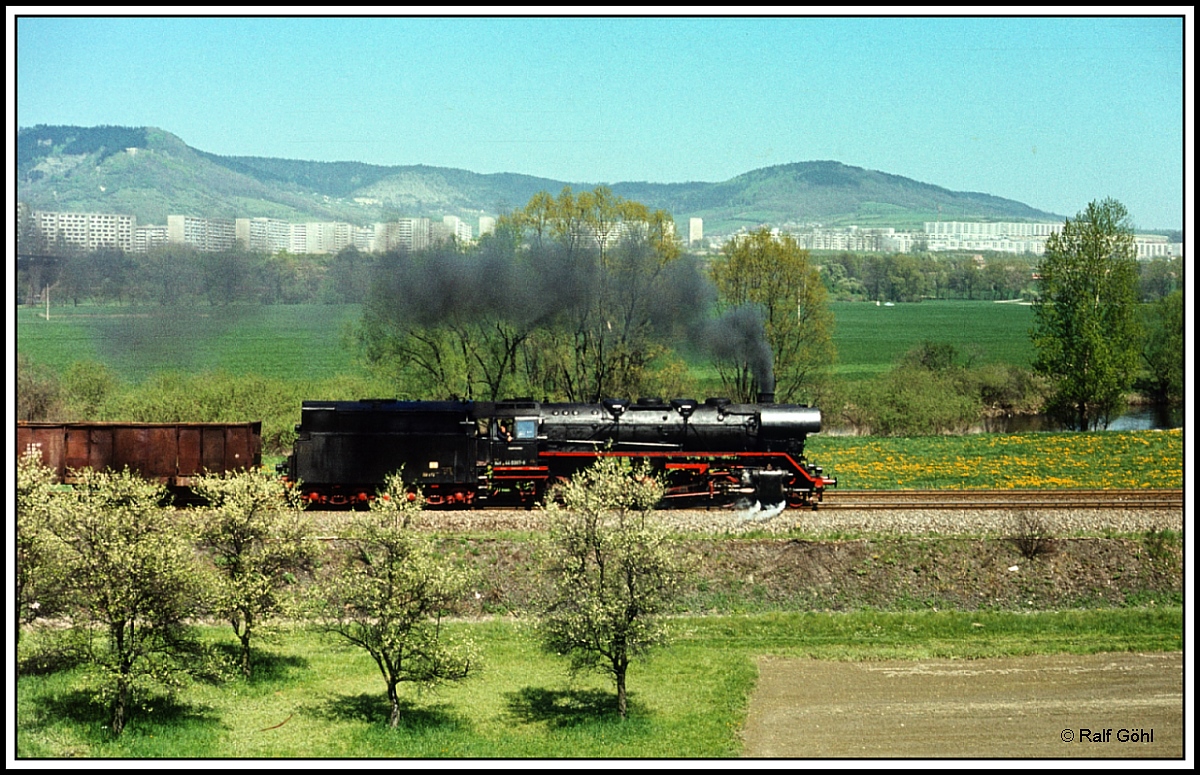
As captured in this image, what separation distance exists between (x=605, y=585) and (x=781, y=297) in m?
30.5

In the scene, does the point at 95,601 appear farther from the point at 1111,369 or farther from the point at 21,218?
the point at 1111,369

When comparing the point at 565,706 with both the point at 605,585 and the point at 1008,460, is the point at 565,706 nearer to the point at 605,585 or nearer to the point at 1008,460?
the point at 605,585

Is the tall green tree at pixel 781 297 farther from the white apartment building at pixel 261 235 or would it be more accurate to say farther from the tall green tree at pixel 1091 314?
the white apartment building at pixel 261 235

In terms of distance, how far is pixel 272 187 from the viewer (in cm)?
7931

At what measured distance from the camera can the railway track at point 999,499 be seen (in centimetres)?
2988

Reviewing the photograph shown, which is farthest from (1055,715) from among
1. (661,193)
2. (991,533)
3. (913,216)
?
(913,216)

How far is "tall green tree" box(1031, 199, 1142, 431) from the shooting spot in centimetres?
4812

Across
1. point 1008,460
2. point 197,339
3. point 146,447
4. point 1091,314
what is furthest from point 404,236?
point 1091,314

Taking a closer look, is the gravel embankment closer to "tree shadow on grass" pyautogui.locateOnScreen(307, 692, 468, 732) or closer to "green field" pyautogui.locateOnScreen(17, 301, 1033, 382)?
"tree shadow on grass" pyautogui.locateOnScreen(307, 692, 468, 732)

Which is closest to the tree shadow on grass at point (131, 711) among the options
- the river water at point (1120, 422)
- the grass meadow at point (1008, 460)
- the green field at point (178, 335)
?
the green field at point (178, 335)

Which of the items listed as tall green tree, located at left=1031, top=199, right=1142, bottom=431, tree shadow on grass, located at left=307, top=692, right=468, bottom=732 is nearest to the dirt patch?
tree shadow on grass, located at left=307, top=692, right=468, bottom=732

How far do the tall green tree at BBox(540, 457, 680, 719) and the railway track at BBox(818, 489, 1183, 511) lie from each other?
1063 centimetres

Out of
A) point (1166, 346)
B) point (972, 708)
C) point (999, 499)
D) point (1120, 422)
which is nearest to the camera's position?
point (972, 708)

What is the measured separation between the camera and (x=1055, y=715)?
64.0 feet
